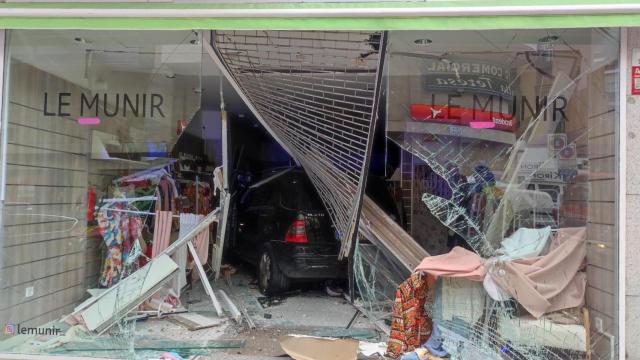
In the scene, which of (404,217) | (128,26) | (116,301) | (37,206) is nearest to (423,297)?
(404,217)

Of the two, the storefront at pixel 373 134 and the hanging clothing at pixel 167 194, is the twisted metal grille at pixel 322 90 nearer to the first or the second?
the storefront at pixel 373 134

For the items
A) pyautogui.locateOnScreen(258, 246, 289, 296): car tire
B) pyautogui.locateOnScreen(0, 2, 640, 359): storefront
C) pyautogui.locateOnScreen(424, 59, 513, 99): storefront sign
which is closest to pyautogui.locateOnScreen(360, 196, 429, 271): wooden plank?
pyautogui.locateOnScreen(0, 2, 640, 359): storefront

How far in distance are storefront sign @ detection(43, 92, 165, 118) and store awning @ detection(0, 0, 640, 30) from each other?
2.90ft

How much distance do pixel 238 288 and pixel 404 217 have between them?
2.18 metres

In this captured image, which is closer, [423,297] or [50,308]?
[423,297]

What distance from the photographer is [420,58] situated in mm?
4191

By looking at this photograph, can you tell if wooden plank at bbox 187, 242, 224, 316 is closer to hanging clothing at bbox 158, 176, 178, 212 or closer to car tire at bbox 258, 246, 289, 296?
hanging clothing at bbox 158, 176, 178, 212

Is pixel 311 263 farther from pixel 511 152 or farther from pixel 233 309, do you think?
pixel 511 152

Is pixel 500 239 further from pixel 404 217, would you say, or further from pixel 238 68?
pixel 238 68

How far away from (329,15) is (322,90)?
1006 millimetres

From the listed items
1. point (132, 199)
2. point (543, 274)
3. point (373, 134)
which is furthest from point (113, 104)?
point (543, 274)

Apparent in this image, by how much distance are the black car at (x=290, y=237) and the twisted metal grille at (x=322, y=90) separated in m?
0.50

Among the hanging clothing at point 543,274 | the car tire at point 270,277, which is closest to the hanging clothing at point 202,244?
the car tire at point 270,277

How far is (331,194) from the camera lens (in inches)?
194
